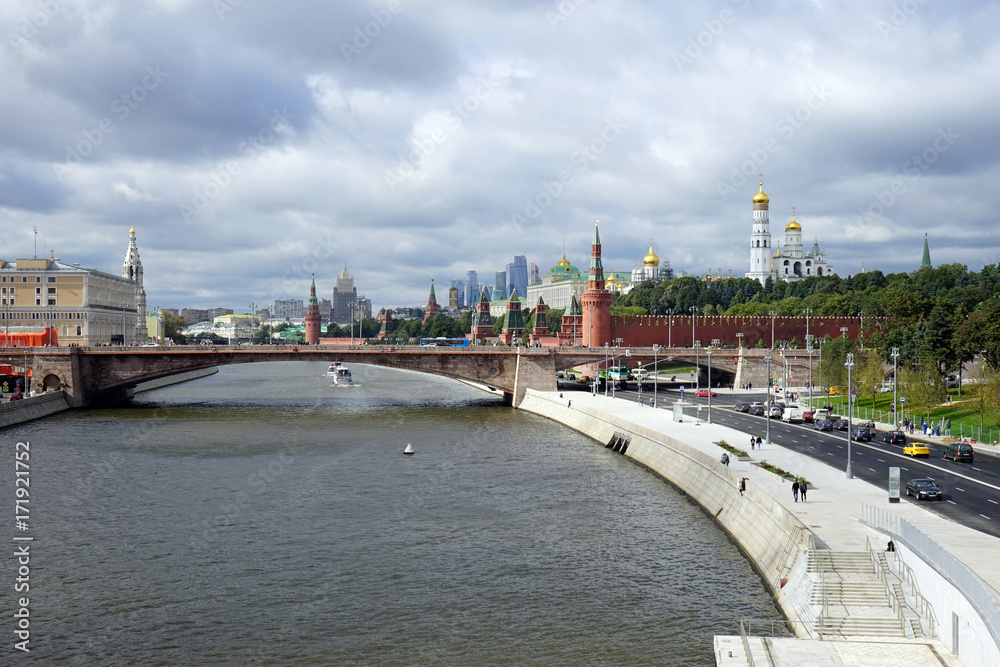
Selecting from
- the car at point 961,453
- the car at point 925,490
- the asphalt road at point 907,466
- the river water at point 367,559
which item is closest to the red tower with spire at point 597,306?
the asphalt road at point 907,466

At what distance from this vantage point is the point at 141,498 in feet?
139

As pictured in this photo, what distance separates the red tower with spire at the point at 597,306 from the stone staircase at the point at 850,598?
102886 mm

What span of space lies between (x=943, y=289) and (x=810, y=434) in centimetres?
9696

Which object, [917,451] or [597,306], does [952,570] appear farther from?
[597,306]

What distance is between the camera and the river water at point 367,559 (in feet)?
82.5

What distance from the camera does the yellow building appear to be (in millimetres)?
121438

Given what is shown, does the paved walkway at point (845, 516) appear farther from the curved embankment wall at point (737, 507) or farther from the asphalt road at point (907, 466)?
the asphalt road at point (907, 466)

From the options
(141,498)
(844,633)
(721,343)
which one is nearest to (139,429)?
(141,498)

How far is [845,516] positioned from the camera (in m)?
31.2

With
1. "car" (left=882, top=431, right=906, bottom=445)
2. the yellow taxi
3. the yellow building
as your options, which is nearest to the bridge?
"car" (left=882, top=431, right=906, bottom=445)

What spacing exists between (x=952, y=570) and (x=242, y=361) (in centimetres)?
7533

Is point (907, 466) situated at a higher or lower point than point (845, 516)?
lower

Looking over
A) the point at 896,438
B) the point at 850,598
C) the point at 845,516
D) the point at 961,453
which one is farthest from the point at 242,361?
the point at 850,598

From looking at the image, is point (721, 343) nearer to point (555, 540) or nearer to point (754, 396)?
point (754, 396)
